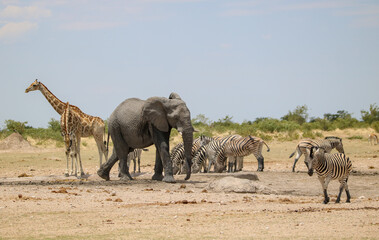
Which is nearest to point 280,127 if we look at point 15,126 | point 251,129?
point 251,129

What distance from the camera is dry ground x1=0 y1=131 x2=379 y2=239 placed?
1027 cm

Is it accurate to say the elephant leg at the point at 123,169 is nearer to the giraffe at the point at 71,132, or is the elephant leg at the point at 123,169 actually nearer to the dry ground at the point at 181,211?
the dry ground at the point at 181,211

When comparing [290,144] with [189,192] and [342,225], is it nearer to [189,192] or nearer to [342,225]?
[189,192]

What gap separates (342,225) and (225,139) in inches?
535

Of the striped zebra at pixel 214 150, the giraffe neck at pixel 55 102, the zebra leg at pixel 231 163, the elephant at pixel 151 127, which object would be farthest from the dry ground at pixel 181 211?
the giraffe neck at pixel 55 102

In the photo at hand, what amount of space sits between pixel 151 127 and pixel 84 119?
4.80 meters

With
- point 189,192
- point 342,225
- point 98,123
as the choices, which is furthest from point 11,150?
point 342,225

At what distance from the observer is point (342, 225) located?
1070 cm

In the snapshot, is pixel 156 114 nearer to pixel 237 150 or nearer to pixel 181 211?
pixel 237 150

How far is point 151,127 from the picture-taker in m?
Answer: 18.5

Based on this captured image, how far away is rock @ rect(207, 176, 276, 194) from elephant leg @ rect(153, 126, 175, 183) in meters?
2.27


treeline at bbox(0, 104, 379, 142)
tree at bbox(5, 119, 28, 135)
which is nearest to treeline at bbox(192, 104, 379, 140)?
treeline at bbox(0, 104, 379, 142)

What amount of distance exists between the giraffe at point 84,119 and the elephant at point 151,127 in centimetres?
341

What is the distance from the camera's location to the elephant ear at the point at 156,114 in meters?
18.3
